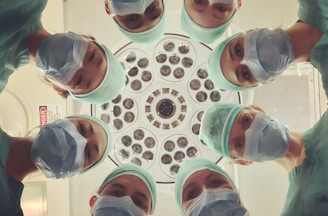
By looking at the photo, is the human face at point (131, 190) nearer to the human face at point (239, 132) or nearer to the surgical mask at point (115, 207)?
the surgical mask at point (115, 207)

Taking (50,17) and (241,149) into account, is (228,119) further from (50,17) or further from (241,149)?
(50,17)

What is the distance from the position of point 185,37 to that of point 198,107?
177mm

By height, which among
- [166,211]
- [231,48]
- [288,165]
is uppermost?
[231,48]

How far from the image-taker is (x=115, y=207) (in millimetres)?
796

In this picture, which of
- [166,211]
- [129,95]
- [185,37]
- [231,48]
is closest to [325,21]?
[231,48]

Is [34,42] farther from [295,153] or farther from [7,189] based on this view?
[295,153]

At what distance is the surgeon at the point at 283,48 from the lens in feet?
2.61

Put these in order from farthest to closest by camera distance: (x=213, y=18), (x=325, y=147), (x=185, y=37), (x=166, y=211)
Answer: (x=166, y=211) < (x=185, y=37) < (x=213, y=18) < (x=325, y=147)

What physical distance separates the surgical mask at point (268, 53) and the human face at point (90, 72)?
10.7 inches

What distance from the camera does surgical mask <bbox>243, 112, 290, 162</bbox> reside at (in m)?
0.81

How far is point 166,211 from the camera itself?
126 centimetres

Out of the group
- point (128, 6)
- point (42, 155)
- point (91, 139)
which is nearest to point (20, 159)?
point (42, 155)

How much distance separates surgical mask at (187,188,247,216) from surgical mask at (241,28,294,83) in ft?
0.74

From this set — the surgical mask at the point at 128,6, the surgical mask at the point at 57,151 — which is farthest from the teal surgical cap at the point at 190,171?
the surgical mask at the point at 128,6
